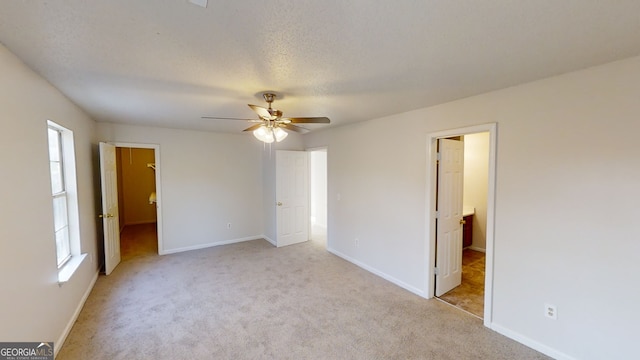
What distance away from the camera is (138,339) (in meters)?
2.39

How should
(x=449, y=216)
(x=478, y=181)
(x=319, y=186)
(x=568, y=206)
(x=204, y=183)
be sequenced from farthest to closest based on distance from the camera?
(x=319, y=186)
(x=204, y=183)
(x=478, y=181)
(x=449, y=216)
(x=568, y=206)

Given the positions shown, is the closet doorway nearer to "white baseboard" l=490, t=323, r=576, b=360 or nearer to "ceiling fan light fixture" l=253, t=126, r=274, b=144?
"ceiling fan light fixture" l=253, t=126, r=274, b=144

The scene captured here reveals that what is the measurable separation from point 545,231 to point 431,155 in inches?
51.5

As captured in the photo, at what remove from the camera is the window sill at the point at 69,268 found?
2.47 m

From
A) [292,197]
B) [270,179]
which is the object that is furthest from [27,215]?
[292,197]

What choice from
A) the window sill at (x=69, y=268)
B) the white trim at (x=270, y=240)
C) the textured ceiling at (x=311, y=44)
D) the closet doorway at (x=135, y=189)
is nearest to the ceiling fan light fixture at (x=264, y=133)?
the textured ceiling at (x=311, y=44)

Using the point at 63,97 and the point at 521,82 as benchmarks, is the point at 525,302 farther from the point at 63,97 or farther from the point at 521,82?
the point at 63,97

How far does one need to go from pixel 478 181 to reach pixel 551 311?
126 inches

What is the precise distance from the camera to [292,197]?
5.44 metres

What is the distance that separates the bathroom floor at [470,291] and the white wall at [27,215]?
391 cm

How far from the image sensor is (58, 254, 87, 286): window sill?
8.11 ft

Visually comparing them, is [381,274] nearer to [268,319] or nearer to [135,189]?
[268,319]

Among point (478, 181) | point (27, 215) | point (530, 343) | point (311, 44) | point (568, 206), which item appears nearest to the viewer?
point (311, 44)

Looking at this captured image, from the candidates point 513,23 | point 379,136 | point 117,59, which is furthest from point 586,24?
point 117,59
